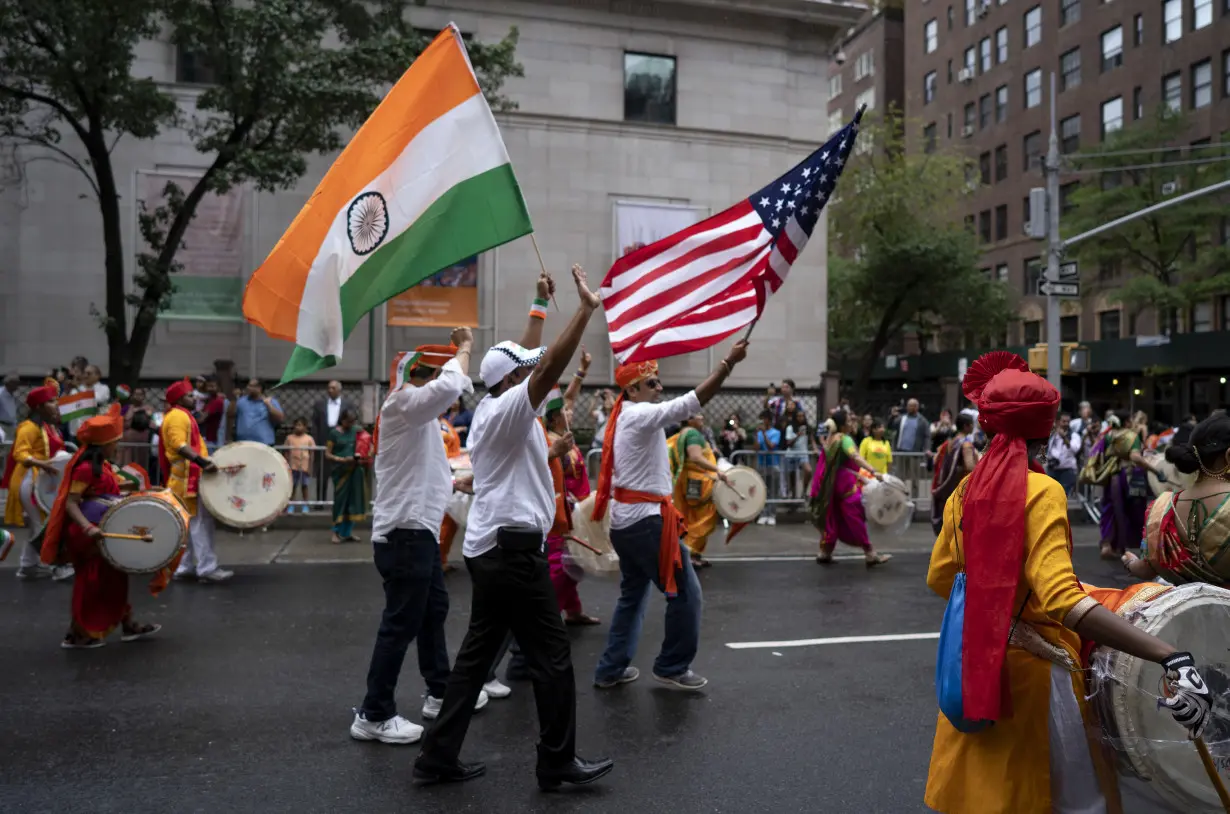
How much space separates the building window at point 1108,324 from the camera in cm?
4316

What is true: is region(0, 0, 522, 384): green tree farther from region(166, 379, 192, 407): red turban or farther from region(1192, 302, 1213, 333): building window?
region(1192, 302, 1213, 333): building window

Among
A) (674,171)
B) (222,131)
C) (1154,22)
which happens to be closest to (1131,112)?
(1154,22)

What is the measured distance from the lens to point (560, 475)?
804cm

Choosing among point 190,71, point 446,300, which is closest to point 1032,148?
point 446,300

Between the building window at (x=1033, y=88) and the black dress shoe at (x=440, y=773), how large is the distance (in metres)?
48.4

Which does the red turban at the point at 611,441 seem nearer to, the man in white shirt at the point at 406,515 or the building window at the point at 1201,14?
the man in white shirt at the point at 406,515

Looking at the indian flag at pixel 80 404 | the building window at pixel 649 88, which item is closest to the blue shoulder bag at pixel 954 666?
the indian flag at pixel 80 404

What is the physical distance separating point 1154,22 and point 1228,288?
45.0ft

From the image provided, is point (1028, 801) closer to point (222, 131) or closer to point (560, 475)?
point (560, 475)

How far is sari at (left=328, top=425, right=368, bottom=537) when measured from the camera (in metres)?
13.6

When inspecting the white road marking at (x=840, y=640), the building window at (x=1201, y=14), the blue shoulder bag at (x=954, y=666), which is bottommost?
the white road marking at (x=840, y=640)

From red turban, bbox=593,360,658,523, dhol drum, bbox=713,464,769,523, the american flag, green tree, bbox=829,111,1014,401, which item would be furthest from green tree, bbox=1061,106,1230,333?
red turban, bbox=593,360,658,523

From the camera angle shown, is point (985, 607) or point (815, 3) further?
point (815, 3)

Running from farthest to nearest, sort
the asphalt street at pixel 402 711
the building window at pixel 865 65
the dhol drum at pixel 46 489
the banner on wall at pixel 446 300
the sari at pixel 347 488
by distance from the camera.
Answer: the building window at pixel 865 65
the banner on wall at pixel 446 300
the sari at pixel 347 488
the dhol drum at pixel 46 489
the asphalt street at pixel 402 711
